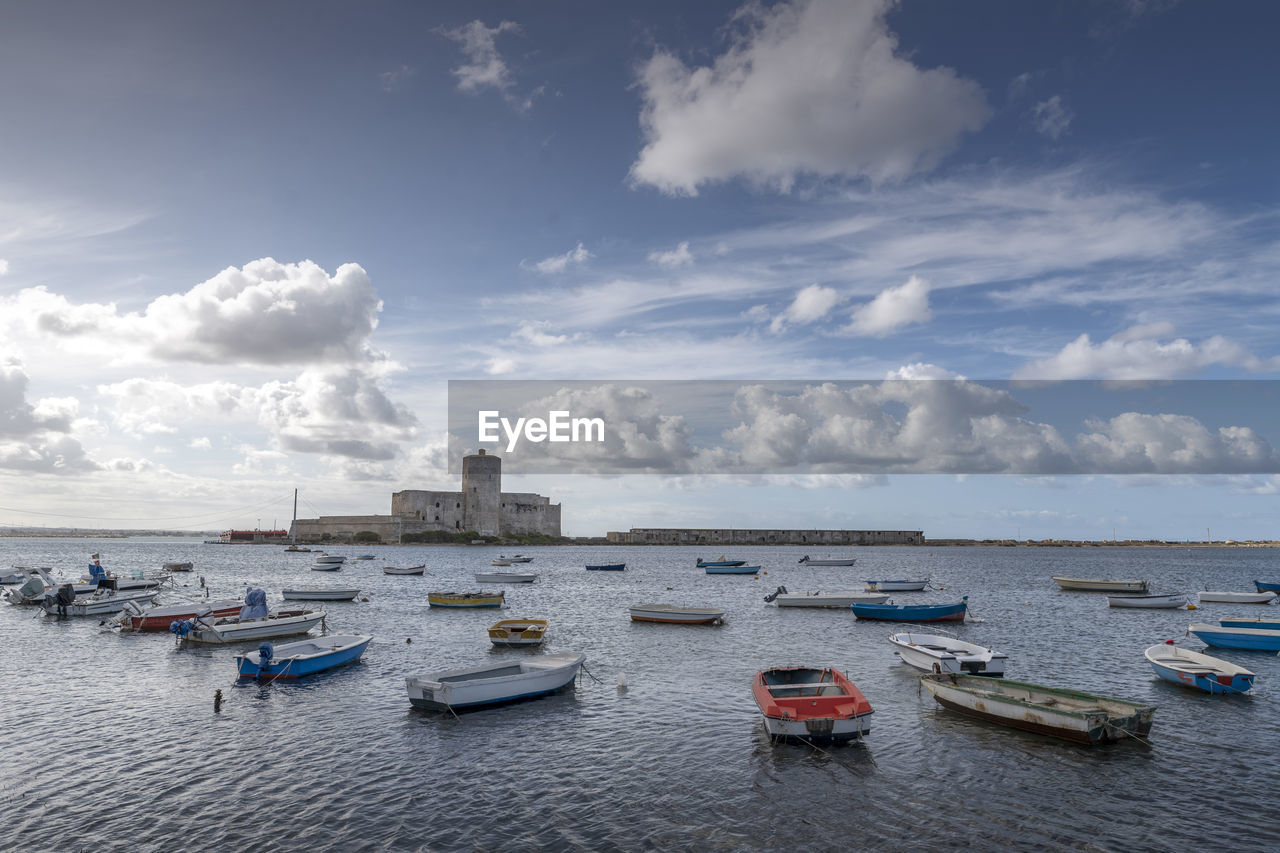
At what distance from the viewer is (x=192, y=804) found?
14.4 meters

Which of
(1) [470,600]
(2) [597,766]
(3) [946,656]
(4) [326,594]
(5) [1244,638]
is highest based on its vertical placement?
(3) [946,656]

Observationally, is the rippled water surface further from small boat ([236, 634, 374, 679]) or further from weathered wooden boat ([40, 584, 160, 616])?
weathered wooden boat ([40, 584, 160, 616])

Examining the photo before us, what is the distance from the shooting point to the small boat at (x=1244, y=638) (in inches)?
1259

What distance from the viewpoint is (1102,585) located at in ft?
224

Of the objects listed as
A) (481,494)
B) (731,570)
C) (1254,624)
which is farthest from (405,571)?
(481,494)

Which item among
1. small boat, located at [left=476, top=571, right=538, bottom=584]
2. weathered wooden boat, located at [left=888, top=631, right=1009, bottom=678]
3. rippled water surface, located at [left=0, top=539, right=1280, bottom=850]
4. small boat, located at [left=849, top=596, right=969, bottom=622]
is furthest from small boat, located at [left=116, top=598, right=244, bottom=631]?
small boat, located at [left=849, top=596, right=969, bottom=622]

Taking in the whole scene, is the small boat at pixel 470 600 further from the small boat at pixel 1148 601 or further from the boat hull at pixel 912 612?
the small boat at pixel 1148 601

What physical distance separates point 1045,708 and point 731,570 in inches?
3229

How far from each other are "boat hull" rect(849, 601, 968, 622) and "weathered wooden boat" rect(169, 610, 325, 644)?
3044 centimetres

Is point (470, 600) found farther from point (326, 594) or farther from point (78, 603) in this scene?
point (78, 603)

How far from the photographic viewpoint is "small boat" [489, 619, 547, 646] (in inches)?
1332

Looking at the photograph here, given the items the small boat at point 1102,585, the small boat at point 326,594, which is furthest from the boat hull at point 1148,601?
the small boat at point 326,594

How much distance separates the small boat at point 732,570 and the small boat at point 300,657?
72.3 meters

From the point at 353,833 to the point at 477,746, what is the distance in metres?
5.43
